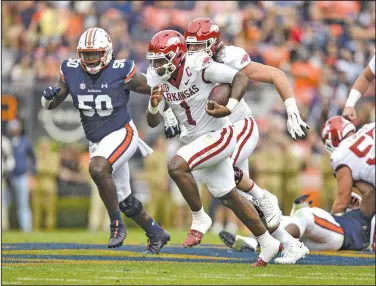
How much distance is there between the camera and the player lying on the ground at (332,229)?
862cm

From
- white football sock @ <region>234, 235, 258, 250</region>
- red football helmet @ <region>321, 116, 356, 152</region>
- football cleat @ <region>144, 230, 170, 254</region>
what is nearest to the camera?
football cleat @ <region>144, 230, 170, 254</region>

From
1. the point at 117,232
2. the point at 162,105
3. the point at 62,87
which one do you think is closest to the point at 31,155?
the point at 62,87

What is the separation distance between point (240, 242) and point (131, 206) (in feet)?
3.85

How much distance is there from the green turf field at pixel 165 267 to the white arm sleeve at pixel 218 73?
1402 mm

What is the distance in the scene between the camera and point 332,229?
8.77 metres

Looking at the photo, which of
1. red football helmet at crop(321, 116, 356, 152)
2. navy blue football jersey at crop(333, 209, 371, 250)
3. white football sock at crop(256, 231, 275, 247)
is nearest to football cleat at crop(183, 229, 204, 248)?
white football sock at crop(256, 231, 275, 247)

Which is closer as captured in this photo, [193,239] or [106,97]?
[193,239]

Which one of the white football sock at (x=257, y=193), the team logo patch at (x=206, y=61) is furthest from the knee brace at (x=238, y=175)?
the team logo patch at (x=206, y=61)

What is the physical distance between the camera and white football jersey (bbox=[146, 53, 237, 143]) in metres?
7.16

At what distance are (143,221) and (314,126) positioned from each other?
25.4 ft

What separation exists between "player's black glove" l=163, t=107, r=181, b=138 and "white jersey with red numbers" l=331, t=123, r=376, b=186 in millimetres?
2006

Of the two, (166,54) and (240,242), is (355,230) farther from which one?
(166,54)

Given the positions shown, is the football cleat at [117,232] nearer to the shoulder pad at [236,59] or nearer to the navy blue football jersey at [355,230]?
the shoulder pad at [236,59]

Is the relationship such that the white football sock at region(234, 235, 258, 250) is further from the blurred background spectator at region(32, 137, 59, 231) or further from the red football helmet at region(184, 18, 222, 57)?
the blurred background spectator at region(32, 137, 59, 231)
